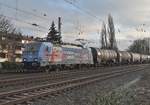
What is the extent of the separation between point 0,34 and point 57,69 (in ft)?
54.1

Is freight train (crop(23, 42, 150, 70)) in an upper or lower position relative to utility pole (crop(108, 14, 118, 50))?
lower

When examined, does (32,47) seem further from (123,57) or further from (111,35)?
(111,35)

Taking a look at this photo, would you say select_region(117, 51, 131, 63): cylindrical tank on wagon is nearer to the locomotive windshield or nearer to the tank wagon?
the tank wagon

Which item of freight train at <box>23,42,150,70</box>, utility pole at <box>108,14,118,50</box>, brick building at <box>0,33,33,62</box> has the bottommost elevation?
freight train at <box>23,42,150,70</box>

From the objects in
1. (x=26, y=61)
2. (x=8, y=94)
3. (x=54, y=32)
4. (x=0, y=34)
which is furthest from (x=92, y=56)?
(x=8, y=94)

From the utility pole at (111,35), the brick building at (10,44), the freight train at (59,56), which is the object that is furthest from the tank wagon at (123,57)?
Result: the brick building at (10,44)

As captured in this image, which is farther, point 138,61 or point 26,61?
point 138,61

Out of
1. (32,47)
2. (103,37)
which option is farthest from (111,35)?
(32,47)

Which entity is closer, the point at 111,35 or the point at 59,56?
the point at 59,56

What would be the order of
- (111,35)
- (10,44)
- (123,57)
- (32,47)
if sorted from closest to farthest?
(32,47) → (10,44) → (123,57) → (111,35)

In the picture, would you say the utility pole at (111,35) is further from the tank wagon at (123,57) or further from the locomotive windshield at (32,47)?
the locomotive windshield at (32,47)

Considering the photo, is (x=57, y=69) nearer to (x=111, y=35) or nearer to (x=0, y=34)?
(x=0, y=34)

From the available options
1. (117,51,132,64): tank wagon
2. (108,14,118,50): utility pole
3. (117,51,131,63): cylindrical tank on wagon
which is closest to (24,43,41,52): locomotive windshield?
(117,51,132,64): tank wagon

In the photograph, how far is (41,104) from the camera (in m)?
13.9
